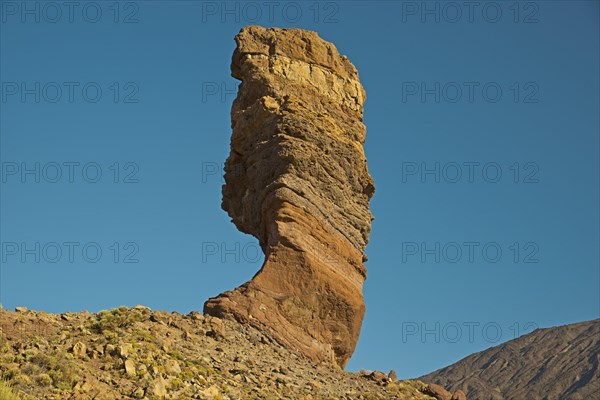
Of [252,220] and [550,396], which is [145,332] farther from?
[550,396]

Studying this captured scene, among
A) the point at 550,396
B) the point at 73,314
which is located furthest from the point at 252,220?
the point at 550,396

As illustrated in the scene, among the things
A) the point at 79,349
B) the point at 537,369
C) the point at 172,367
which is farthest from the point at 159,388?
the point at 537,369

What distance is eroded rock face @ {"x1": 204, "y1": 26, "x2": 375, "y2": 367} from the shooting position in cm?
3159

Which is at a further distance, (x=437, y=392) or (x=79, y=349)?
(x=437, y=392)

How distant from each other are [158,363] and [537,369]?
4064 inches

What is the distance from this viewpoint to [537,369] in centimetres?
12000

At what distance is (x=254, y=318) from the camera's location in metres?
30.3

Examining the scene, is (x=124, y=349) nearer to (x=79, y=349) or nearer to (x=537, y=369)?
(x=79, y=349)

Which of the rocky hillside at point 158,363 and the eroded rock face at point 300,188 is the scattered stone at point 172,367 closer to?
the rocky hillside at point 158,363

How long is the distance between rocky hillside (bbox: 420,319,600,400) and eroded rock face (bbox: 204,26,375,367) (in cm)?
7599

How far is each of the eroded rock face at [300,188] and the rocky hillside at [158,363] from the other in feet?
5.14

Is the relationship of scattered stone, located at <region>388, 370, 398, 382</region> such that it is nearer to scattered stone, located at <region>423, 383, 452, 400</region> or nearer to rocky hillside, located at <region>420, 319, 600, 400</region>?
scattered stone, located at <region>423, 383, 452, 400</region>

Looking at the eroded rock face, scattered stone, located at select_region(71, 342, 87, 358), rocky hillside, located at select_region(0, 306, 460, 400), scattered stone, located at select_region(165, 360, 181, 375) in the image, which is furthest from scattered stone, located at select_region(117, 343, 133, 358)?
the eroded rock face

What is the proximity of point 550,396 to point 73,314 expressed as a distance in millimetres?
88081
